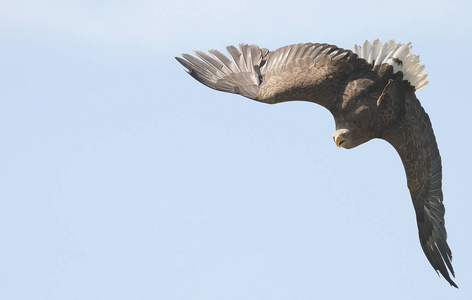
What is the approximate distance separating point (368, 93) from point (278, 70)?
5.01 feet

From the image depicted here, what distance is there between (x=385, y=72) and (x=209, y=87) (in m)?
3.03

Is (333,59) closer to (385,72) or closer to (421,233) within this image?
(385,72)

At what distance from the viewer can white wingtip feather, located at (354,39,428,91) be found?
13297 millimetres

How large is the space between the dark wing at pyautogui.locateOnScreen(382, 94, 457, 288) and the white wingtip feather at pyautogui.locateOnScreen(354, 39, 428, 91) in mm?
350

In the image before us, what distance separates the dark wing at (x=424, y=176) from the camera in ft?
44.1

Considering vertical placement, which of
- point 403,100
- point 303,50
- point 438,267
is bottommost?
point 438,267

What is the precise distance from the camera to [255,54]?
14.6 meters

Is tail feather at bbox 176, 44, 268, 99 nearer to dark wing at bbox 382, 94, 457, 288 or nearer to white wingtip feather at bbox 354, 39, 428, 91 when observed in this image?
white wingtip feather at bbox 354, 39, 428, 91

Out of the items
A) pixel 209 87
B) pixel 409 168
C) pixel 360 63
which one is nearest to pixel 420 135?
pixel 409 168

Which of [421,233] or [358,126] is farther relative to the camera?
[421,233]

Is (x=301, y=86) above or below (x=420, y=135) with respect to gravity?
above

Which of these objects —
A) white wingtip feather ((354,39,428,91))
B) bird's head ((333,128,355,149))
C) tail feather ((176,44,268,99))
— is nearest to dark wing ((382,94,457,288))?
white wingtip feather ((354,39,428,91))

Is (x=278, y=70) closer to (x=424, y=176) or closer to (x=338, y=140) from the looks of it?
(x=338, y=140)

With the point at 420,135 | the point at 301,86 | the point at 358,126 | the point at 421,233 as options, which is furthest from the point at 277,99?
the point at 421,233
